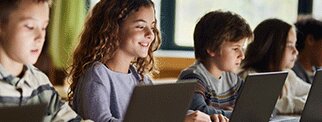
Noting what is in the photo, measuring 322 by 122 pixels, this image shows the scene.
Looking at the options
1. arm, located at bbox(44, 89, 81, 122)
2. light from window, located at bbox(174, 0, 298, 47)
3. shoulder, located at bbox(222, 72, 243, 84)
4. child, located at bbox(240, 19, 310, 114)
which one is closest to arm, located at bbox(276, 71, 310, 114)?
child, located at bbox(240, 19, 310, 114)

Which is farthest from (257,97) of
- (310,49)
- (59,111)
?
(310,49)

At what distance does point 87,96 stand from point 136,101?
62 cm

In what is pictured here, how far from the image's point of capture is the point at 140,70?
2381 millimetres

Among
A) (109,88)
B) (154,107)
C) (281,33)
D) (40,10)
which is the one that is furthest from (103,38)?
(281,33)

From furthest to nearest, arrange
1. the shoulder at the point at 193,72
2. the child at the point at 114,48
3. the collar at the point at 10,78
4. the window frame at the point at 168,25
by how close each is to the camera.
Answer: the window frame at the point at 168,25 < the shoulder at the point at 193,72 < the child at the point at 114,48 < the collar at the point at 10,78

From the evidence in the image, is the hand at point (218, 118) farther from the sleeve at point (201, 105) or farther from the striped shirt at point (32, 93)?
the striped shirt at point (32, 93)

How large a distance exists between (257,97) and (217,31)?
617 mm

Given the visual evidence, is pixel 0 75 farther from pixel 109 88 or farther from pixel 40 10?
pixel 109 88

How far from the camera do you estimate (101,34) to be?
2215 mm

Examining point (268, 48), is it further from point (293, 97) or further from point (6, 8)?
point (6, 8)

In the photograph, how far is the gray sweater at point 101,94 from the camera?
2.06 meters

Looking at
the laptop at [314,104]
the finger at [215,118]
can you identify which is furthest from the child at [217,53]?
the laptop at [314,104]

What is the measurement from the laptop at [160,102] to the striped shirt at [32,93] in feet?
0.90

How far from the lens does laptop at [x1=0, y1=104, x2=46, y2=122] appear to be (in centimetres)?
114
